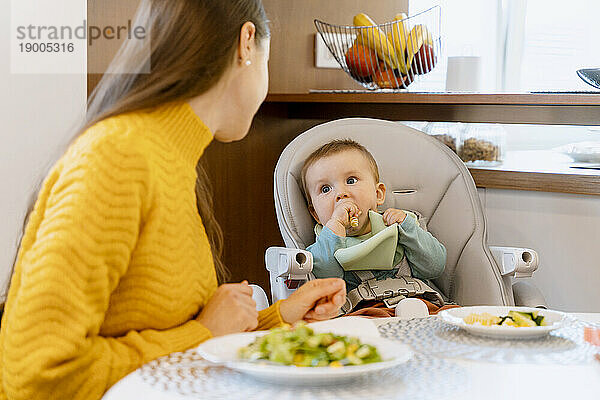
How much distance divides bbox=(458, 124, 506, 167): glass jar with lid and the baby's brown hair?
498mm

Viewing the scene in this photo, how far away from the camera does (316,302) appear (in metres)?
1.25

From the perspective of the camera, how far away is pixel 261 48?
120 centimetres

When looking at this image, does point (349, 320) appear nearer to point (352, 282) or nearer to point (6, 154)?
point (352, 282)

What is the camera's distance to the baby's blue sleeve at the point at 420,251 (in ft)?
6.77

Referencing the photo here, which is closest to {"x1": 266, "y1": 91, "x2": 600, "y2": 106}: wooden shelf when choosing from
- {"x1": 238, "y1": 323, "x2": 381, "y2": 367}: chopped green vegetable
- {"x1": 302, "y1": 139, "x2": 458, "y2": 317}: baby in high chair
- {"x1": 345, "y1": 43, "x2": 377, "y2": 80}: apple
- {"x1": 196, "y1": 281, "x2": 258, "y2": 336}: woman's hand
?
{"x1": 345, "y1": 43, "x2": 377, "y2": 80}: apple

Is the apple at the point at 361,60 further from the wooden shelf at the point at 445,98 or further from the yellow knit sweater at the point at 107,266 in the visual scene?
the yellow knit sweater at the point at 107,266

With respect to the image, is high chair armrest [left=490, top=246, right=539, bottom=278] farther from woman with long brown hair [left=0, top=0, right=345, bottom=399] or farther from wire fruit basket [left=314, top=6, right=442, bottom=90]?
woman with long brown hair [left=0, top=0, right=345, bottom=399]

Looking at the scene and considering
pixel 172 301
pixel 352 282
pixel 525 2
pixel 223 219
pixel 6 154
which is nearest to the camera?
pixel 172 301

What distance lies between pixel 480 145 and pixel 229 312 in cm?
166

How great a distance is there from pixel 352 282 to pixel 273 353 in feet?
3.88

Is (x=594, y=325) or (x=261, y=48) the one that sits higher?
(x=261, y=48)

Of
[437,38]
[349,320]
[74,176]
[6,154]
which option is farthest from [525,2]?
[74,176]

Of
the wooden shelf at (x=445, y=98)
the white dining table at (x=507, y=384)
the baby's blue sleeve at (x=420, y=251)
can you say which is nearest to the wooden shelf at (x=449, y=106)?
the wooden shelf at (x=445, y=98)

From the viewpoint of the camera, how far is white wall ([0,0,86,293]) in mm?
1935
